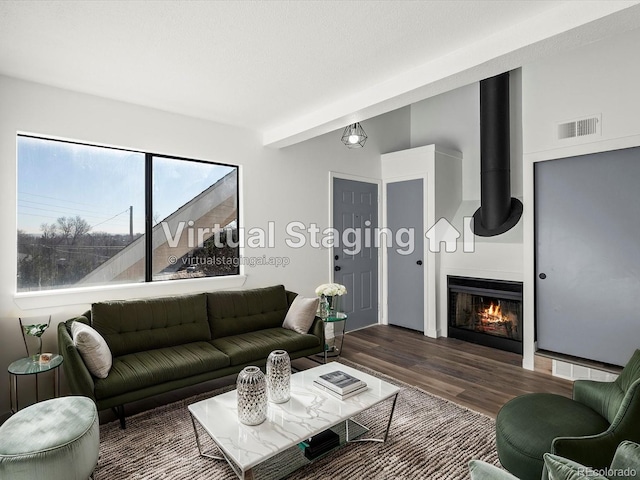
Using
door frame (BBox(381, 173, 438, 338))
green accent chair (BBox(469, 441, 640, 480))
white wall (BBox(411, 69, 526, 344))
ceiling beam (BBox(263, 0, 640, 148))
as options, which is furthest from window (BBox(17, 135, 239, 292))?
green accent chair (BBox(469, 441, 640, 480))

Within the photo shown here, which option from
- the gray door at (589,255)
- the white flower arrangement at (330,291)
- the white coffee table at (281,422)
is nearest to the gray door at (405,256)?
the white flower arrangement at (330,291)

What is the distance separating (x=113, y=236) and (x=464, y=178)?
4.25m

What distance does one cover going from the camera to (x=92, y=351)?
2.47m

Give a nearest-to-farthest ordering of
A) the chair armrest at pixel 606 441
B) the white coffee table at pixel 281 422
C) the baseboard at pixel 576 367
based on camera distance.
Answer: the chair armrest at pixel 606 441, the white coffee table at pixel 281 422, the baseboard at pixel 576 367

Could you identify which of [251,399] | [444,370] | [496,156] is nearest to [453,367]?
[444,370]

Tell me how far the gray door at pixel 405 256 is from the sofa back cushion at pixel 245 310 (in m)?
1.92

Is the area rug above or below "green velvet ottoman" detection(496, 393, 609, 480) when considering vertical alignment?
below

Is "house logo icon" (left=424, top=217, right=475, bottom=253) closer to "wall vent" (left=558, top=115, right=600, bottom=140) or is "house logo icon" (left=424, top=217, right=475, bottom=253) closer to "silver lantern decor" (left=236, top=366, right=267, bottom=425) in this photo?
"wall vent" (left=558, top=115, right=600, bottom=140)

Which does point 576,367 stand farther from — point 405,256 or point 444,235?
point 405,256

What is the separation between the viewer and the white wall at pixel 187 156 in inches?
109

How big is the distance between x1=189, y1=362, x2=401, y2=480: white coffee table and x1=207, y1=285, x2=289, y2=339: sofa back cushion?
1184 millimetres

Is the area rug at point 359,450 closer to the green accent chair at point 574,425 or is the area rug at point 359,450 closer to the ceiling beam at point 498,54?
the green accent chair at point 574,425

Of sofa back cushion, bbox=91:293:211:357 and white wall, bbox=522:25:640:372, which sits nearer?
sofa back cushion, bbox=91:293:211:357

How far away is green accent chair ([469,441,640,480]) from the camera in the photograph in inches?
32.9
